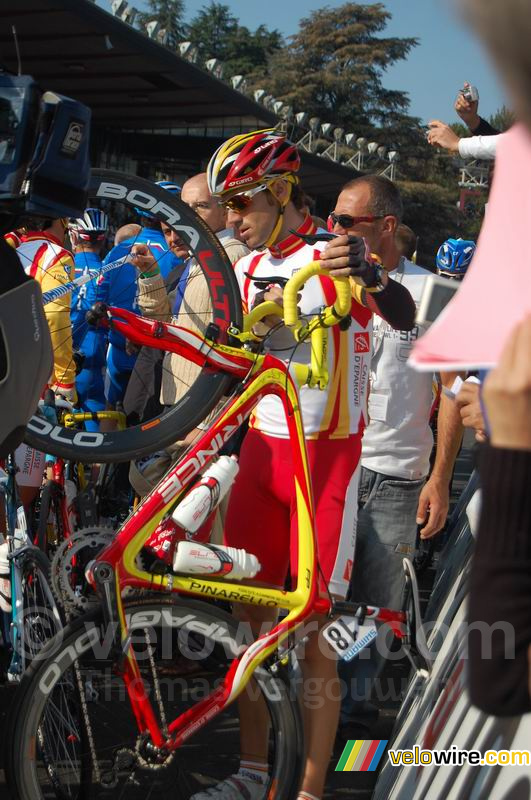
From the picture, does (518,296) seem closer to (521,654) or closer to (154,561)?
(521,654)

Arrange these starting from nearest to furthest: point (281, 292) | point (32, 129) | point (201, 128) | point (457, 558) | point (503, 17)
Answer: point (503, 17) → point (32, 129) → point (281, 292) → point (457, 558) → point (201, 128)

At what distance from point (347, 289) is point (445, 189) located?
57587 millimetres

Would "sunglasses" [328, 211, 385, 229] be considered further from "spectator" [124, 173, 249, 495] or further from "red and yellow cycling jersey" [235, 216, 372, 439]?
"spectator" [124, 173, 249, 495]

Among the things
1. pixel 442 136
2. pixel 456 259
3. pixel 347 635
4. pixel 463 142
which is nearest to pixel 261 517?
pixel 347 635

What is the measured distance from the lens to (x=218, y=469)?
2.95 meters

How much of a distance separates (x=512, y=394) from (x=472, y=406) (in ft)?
4.57

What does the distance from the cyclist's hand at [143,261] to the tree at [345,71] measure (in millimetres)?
61742

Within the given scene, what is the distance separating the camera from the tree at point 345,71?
208 ft

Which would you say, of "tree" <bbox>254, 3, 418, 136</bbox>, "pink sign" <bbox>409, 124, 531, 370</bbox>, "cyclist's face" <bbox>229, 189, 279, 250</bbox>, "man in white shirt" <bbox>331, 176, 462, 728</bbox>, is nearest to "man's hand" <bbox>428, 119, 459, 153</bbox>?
"man in white shirt" <bbox>331, 176, 462, 728</bbox>

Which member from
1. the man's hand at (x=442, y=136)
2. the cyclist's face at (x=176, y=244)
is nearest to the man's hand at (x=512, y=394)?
the cyclist's face at (x=176, y=244)

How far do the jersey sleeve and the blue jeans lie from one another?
1.40m

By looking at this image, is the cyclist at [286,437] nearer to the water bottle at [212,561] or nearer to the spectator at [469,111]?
the water bottle at [212,561]

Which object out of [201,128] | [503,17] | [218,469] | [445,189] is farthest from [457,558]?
[445,189]

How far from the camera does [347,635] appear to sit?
3.09 metres
